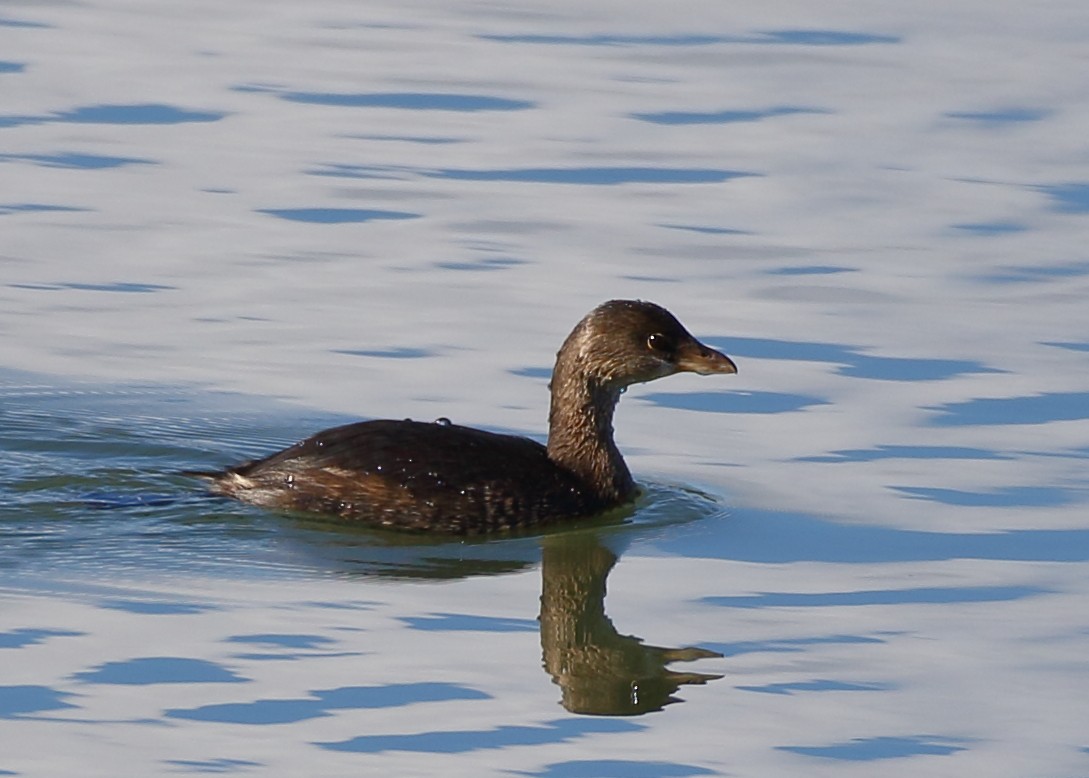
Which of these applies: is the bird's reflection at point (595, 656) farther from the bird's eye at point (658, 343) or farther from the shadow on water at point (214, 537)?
the bird's eye at point (658, 343)

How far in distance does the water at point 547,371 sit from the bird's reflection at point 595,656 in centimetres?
2

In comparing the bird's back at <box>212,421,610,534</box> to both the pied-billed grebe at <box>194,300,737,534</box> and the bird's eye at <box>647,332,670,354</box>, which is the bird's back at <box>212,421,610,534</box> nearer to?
the pied-billed grebe at <box>194,300,737,534</box>

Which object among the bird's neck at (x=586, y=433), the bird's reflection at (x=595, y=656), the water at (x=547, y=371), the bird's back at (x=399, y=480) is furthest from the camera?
the bird's neck at (x=586, y=433)

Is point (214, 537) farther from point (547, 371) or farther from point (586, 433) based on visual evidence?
point (547, 371)

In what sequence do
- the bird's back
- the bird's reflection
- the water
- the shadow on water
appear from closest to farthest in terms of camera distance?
1. the water
2. the bird's reflection
3. the shadow on water
4. the bird's back

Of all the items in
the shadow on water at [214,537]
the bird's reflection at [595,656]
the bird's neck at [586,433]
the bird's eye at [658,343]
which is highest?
the bird's eye at [658,343]

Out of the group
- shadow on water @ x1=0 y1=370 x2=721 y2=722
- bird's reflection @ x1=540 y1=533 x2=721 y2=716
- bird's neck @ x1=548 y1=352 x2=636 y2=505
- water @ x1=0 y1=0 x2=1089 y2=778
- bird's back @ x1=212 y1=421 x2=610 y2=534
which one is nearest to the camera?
water @ x1=0 y1=0 x2=1089 y2=778

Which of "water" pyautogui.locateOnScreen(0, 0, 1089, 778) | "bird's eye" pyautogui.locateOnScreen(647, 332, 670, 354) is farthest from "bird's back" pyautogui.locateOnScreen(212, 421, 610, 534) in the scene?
"bird's eye" pyautogui.locateOnScreen(647, 332, 670, 354)

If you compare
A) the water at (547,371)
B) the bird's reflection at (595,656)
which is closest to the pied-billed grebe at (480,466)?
the water at (547,371)

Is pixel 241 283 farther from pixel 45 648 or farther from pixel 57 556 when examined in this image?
pixel 45 648

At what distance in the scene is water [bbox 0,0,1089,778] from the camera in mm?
9914

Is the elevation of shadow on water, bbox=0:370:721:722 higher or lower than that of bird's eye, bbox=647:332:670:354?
lower

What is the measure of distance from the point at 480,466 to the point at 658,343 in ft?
4.02

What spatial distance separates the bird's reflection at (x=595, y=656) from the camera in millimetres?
10227
